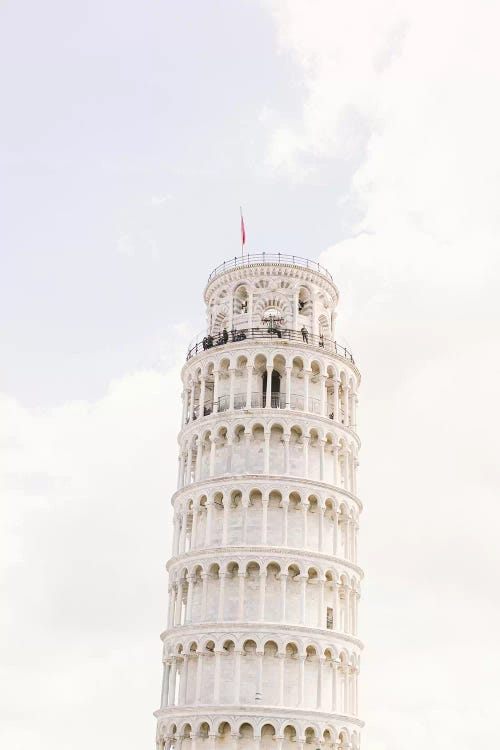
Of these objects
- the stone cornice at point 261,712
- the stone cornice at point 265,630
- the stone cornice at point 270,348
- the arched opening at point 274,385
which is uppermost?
the stone cornice at point 270,348

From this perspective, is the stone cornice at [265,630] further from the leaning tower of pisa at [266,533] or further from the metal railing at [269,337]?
the metal railing at [269,337]

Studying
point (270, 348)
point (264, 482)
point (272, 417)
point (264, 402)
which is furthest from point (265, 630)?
point (270, 348)

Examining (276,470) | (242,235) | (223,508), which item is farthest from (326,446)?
(242,235)

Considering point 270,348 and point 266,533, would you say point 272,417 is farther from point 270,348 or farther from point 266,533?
point 266,533

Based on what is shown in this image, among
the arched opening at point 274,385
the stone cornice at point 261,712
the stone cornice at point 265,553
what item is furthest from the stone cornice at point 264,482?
the stone cornice at point 261,712

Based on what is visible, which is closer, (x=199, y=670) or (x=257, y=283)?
(x=199, y=670)

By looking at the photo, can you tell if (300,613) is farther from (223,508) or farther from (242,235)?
(242,235)

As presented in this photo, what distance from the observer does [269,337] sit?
6662cm

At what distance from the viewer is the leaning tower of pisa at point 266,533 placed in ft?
191

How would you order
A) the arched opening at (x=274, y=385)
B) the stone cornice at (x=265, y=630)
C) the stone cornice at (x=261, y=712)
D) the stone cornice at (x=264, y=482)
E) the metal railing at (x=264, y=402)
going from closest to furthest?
1. the stone cornice at (x=261, y=712)
2. the stone cornice at (x=265, y=630)
3. the stone cornice at (x=264, y=482)
4. the metal railing at (x=264, y=402)
5. the arched opening at (x=274, y=385)

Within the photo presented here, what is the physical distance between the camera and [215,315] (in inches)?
2835

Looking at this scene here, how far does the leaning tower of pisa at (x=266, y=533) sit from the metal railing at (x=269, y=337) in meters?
0.10

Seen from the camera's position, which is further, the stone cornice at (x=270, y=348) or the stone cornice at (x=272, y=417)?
the stone cornice at (x=270, y=348)

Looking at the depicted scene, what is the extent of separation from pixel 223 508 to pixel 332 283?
65.8ft
